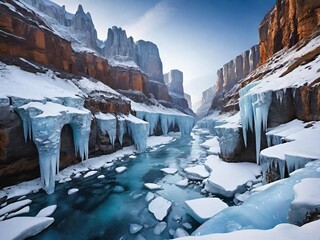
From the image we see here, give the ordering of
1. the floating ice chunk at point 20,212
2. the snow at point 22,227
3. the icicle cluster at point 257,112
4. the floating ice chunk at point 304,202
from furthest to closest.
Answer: the icicle cluster at point 257,112, the floating ice chunk at point 20,212, the snow at point 22,227, the floating ice chunk at point 304,202

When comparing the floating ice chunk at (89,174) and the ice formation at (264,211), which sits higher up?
the ice formation at (264,211)

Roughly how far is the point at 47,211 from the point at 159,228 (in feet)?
17.2

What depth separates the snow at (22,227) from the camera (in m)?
5.17

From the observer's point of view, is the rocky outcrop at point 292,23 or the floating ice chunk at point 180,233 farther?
the rocky outcrop at point 292,23

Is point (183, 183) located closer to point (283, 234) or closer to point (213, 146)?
point (283, 234)

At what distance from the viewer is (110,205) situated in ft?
25.9

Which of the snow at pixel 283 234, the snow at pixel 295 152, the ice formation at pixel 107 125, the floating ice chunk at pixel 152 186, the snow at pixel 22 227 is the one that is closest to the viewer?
the snow at pixel 283 234

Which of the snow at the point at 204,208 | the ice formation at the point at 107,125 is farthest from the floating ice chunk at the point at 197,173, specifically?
the ice formation at the point at 107,125

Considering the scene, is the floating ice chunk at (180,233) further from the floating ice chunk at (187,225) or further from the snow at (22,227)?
the snow at (22,227)

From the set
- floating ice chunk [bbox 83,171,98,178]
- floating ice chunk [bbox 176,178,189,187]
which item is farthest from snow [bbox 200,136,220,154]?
floating ice chunk [bbox 83,171,98,178]

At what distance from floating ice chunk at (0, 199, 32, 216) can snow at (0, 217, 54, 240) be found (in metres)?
1.54

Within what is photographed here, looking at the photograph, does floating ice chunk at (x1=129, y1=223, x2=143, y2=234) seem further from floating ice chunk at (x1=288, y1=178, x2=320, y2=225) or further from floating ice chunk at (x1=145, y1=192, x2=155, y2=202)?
floating ice chunk at (x1=288, y1=178, x2=320, y2=225)

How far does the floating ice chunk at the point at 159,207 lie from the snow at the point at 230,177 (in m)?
2.51

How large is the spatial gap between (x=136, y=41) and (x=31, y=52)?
56.8 m
